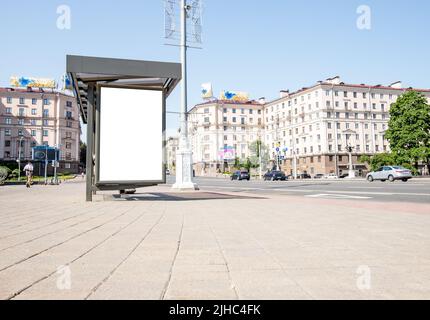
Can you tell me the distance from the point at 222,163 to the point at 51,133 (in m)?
46.5

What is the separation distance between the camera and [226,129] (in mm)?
95500

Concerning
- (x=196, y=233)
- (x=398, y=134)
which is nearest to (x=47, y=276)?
(x=196, y=233)

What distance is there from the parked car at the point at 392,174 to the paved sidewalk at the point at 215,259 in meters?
26.0

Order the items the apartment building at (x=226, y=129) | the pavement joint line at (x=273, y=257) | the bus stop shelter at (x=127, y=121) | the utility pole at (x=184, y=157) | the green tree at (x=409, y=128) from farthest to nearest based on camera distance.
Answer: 1. the apartment building at (x=226, y=129)
2. the green tree at (x=409, y=128)
3. the utility pole at (x=184, y=157)
4. the bus stop shelter at (x=127, y=121)
5. the pavement joint line at (x=273, y=257)

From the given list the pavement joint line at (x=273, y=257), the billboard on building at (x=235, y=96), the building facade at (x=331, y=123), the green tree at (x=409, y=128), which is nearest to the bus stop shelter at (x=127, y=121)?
the pavement joint line at (x=273, y=257)

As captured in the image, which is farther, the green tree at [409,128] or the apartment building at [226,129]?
the apartment building at [226,129]

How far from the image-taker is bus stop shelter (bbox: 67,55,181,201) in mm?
10008

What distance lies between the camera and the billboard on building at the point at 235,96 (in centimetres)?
9712

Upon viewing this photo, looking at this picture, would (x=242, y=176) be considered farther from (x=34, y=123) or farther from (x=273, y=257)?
(x=34, y=123)

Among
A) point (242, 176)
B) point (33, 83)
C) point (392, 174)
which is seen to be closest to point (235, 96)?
point (242, 176)

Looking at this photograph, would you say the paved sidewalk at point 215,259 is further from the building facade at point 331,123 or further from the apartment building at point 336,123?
the apartment building at point 336,123

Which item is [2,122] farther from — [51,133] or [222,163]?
[222,163]

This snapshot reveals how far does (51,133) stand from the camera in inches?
3282

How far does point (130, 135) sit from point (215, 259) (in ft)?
25.0
